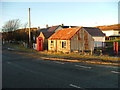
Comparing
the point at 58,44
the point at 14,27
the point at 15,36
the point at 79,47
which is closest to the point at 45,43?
the point at 58,44

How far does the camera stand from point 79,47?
93.8 feet

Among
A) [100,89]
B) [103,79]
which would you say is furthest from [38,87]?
[103,79]

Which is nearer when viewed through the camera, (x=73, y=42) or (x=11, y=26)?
(x=73, y=42)

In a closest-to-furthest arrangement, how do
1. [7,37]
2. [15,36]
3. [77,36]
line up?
[77,36] → [15,36] → [7,37]

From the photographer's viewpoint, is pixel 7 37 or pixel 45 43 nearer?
pixel 45 43

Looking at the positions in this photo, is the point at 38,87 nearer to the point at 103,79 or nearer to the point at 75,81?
the point at 75,81

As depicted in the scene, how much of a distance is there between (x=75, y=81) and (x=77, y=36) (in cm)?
1907

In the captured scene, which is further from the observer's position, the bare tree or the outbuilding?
the bare tree

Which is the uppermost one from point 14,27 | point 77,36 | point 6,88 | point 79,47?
point 14,27

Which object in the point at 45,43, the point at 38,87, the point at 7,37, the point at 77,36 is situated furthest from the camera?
the point at 7,37

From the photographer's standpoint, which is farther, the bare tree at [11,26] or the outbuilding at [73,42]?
the bare tree at [11,26]

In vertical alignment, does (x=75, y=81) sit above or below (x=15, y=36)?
below

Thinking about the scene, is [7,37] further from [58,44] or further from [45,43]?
[58,44]

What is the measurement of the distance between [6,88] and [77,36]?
20.8 metres
